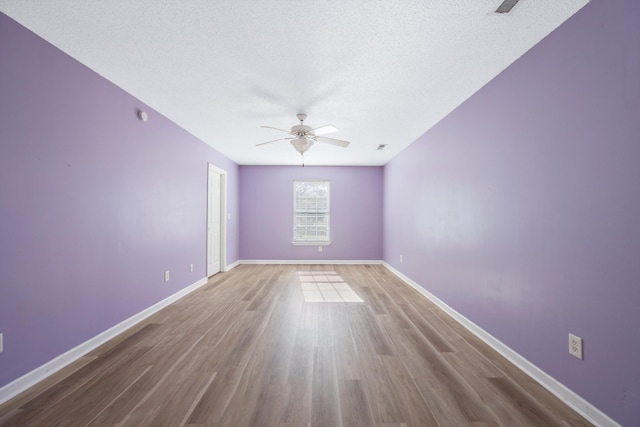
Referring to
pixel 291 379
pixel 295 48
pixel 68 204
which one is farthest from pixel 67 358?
pixel 295 48

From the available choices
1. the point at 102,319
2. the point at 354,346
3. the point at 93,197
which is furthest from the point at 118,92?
the point at 354,346

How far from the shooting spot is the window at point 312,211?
23.1ft

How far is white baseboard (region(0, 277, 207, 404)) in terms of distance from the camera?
1.77 m

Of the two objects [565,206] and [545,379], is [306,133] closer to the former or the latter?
[565,206]

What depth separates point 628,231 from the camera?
142 cm

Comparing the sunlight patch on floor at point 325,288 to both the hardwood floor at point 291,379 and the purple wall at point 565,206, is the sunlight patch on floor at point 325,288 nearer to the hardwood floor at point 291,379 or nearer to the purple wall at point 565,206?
the hardwood floor at point 291,379

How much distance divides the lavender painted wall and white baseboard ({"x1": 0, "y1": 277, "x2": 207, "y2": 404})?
0.05 meters

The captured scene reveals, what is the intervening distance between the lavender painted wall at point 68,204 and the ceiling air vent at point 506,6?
3.17 m

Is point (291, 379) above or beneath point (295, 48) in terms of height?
beneath

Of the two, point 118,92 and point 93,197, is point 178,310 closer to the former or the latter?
point 93,197

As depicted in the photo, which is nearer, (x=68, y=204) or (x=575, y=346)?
(x=575, y=346)

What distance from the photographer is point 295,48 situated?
213 centimetres

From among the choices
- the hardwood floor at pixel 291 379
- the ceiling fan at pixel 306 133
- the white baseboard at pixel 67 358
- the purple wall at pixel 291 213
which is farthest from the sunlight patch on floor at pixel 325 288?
the ceiling fan at pixel 306 133

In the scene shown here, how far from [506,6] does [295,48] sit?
55.7 inches
